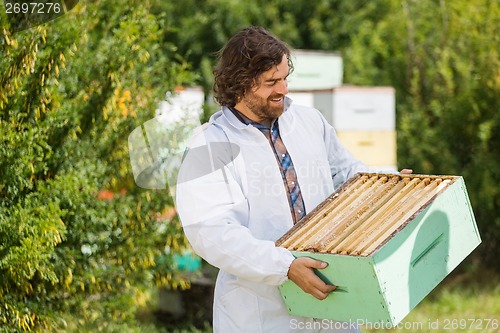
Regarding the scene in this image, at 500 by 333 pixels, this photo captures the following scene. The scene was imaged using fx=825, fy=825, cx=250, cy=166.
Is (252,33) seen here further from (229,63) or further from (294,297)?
(294,297)

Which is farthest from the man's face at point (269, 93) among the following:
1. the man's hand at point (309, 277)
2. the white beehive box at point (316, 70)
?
the white beehive box at point (316, 70)

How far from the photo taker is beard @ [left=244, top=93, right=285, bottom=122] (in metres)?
2.44

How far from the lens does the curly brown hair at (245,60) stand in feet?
8.02

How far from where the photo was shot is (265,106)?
2445mm

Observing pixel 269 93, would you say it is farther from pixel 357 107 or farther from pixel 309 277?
pixel 357 107

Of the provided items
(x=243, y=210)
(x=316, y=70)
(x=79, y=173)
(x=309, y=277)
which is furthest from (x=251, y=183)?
(x=316, y=70)

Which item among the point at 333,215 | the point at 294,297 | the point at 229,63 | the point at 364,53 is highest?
the point at 229,63

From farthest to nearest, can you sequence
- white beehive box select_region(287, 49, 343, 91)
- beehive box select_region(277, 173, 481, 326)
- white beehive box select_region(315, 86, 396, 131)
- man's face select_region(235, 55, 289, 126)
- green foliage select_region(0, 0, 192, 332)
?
white beehive box select_region(287, 49, 343, 91) → white beehive box select_region(315, 86, 396, 131) → green foliage select_region(0, 0, 192, 332) → man's face select_region(235, 55, 289, 126) → beehive box select_region(277, 173, 481, 326)

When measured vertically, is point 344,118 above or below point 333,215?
below

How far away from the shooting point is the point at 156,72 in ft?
13.4

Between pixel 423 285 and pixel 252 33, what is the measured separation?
0.91 m

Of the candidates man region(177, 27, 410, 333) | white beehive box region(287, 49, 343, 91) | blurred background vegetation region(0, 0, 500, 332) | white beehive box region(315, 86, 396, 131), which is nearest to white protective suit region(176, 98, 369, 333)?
man region(177, 27, 410, 333)

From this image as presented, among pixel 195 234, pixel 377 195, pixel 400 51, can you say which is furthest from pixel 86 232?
pixel 400 51

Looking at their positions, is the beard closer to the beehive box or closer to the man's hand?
the beehive box
